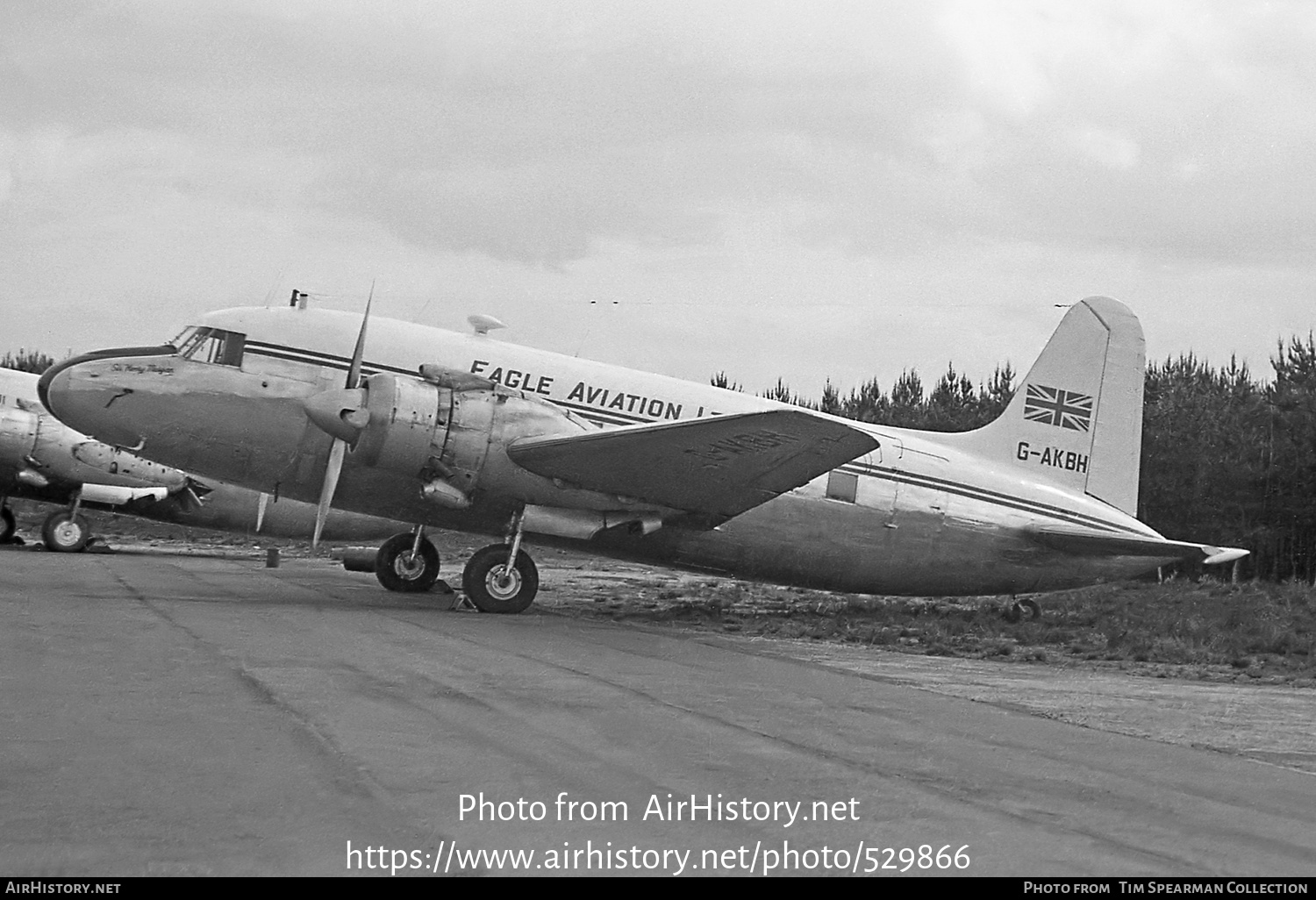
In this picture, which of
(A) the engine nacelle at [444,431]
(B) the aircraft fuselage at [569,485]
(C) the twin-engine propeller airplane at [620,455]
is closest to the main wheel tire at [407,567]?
(C) the twin-engine propeller airplane at [620,455]

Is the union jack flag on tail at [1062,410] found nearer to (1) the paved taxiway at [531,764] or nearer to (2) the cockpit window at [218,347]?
(1) the paved taxiway at [531,764]

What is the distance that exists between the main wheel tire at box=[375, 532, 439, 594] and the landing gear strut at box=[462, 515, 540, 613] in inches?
153

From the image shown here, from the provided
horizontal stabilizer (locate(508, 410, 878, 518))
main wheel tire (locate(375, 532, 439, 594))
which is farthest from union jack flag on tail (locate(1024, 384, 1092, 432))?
main wheel tire (locate(375, 532, 439, 594))

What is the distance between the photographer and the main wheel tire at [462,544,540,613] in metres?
17.5

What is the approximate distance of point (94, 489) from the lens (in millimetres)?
32125

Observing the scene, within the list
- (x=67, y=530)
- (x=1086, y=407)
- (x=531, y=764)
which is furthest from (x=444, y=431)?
(x=67, y=530)

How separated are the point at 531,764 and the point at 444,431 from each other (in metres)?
10.8

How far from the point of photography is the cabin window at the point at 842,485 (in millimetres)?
19516

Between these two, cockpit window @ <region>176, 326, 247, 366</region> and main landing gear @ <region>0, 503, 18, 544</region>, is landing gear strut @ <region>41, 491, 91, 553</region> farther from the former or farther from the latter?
cockpit window @ <region>176, 326, 247, 366</region>

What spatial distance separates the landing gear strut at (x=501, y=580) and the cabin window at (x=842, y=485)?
4523 mm

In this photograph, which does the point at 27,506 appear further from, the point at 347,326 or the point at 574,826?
the point at 574,826

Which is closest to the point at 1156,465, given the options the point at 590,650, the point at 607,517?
the point at 607,517

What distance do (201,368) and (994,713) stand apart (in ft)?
40.1

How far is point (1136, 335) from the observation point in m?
21.7
